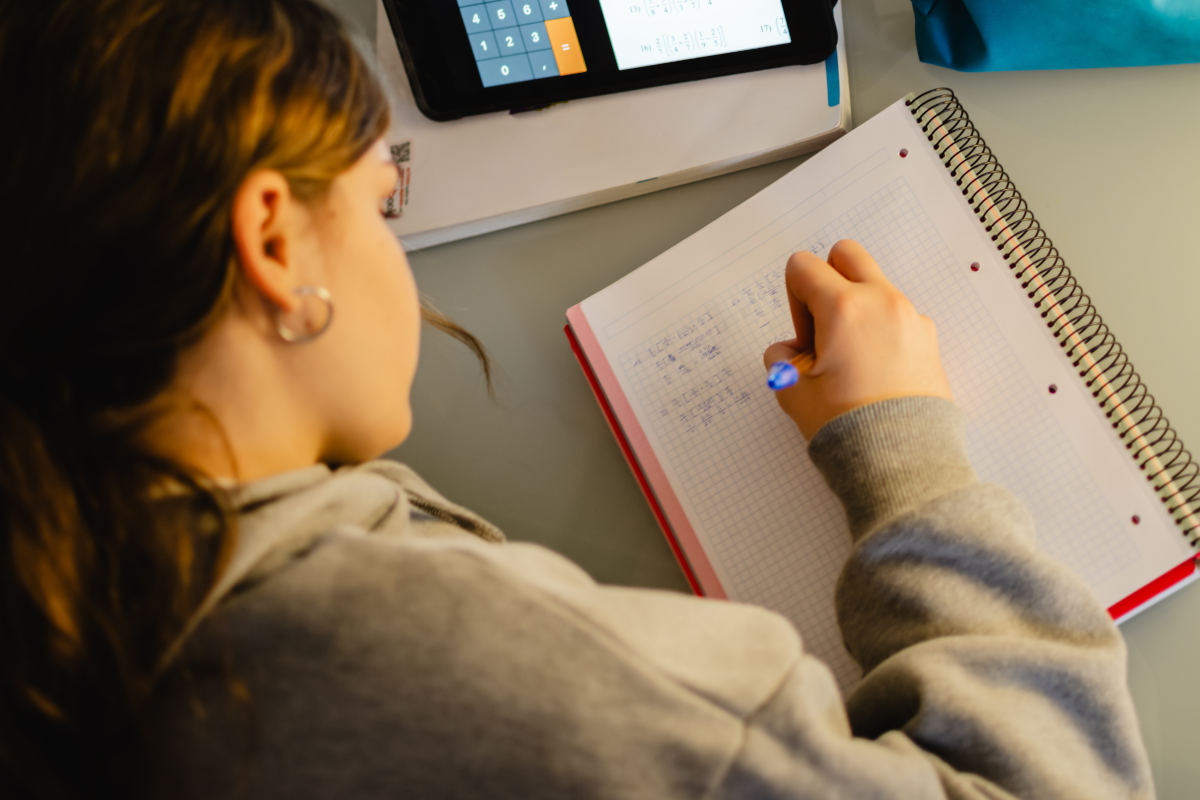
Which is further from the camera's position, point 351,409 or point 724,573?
point 724,573

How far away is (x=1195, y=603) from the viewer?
0.57 m

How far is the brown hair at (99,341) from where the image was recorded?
0.34 metres

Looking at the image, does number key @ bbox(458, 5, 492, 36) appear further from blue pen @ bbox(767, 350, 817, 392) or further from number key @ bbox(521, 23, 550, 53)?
blue pen @ bbox(767, 350, 817, 392)

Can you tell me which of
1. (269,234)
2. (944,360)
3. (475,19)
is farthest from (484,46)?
(944,360)

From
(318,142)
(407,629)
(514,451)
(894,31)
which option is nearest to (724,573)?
(514,451)

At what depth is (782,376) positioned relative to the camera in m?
0.54

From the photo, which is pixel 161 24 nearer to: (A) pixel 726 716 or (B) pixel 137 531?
(B) pixel 137 531

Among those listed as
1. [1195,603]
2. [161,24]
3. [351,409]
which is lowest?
[1195,603]

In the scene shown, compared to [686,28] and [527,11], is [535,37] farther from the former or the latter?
[686,28]

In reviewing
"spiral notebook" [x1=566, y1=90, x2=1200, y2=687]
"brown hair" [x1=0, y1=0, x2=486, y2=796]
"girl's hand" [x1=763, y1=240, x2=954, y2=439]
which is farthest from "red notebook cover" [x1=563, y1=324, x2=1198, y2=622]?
"brown hair" [x1=0, y1=0, x2=486, y2=796]

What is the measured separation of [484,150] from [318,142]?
295mm

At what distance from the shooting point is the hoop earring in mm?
400

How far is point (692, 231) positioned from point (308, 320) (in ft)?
1.25

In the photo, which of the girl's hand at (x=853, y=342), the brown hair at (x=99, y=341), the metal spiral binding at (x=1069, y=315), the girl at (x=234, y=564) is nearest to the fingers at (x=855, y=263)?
the girl's hand at (x=853, y=342)
